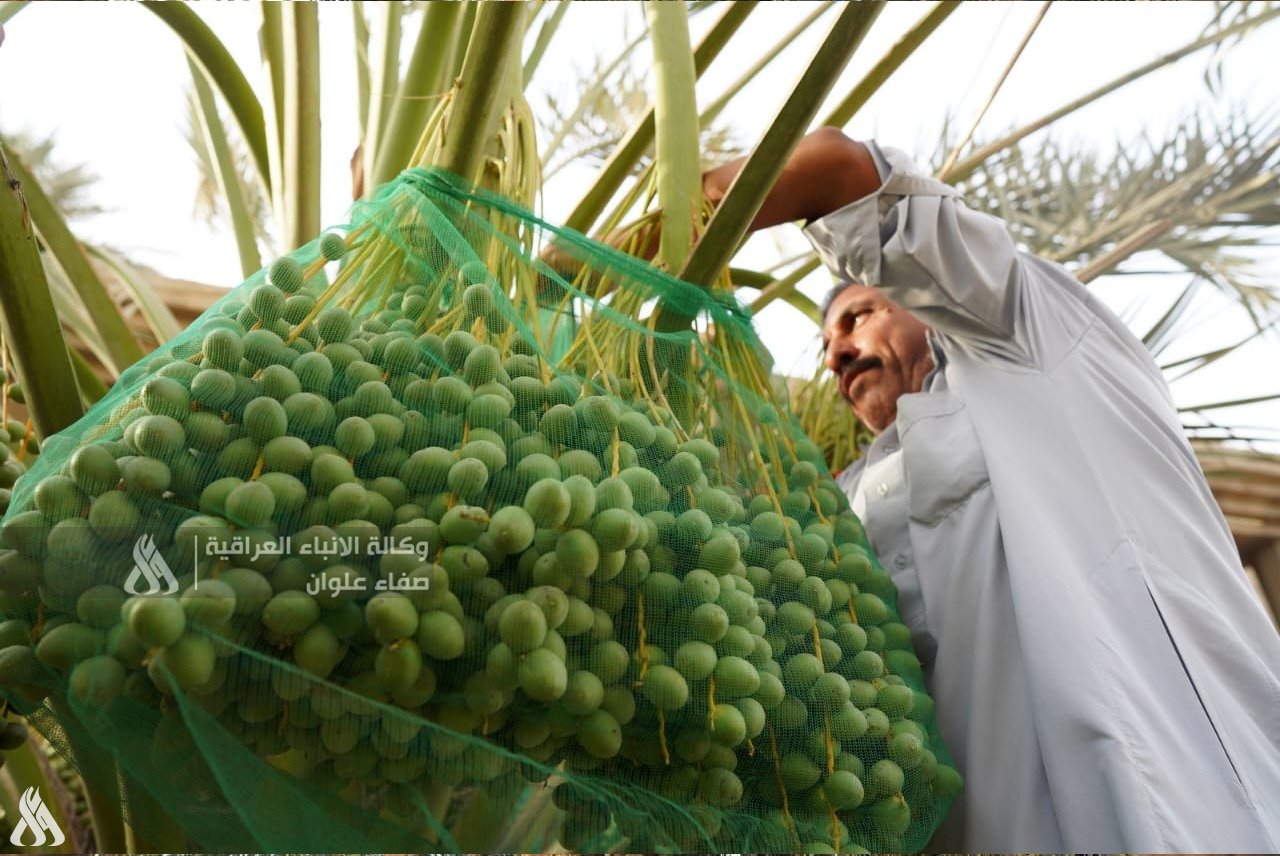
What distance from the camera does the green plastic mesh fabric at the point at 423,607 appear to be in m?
0.56

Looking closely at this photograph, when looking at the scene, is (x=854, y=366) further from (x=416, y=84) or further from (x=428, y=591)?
(x=428, y=591)

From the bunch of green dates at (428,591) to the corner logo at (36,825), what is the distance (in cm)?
40

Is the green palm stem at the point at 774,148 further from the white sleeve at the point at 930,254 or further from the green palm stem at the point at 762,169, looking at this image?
the white sleeve at the point at 930,254

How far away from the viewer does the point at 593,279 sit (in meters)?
0.93

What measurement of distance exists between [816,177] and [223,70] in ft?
1.92

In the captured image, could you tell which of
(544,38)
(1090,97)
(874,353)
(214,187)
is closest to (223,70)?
(544,38)

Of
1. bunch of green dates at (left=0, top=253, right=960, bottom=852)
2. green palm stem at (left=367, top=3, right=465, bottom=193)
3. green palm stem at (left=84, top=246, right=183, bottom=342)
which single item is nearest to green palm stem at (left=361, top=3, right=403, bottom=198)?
green palm stem at (left=367, top=3, right=465, bottom=193)

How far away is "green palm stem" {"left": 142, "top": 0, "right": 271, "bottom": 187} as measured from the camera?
100 cm

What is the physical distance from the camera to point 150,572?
22.1 inches

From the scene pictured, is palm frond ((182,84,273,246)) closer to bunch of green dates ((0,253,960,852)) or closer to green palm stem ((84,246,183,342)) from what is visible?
green palm stem ((84,246,183,342))

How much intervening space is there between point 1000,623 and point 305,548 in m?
0.59

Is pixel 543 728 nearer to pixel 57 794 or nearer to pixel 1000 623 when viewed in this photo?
pixel 1000 623

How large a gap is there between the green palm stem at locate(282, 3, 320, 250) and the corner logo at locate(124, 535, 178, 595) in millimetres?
553

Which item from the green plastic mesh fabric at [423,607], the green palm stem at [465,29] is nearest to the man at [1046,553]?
the green plastic mesh fabric at [423,607]
